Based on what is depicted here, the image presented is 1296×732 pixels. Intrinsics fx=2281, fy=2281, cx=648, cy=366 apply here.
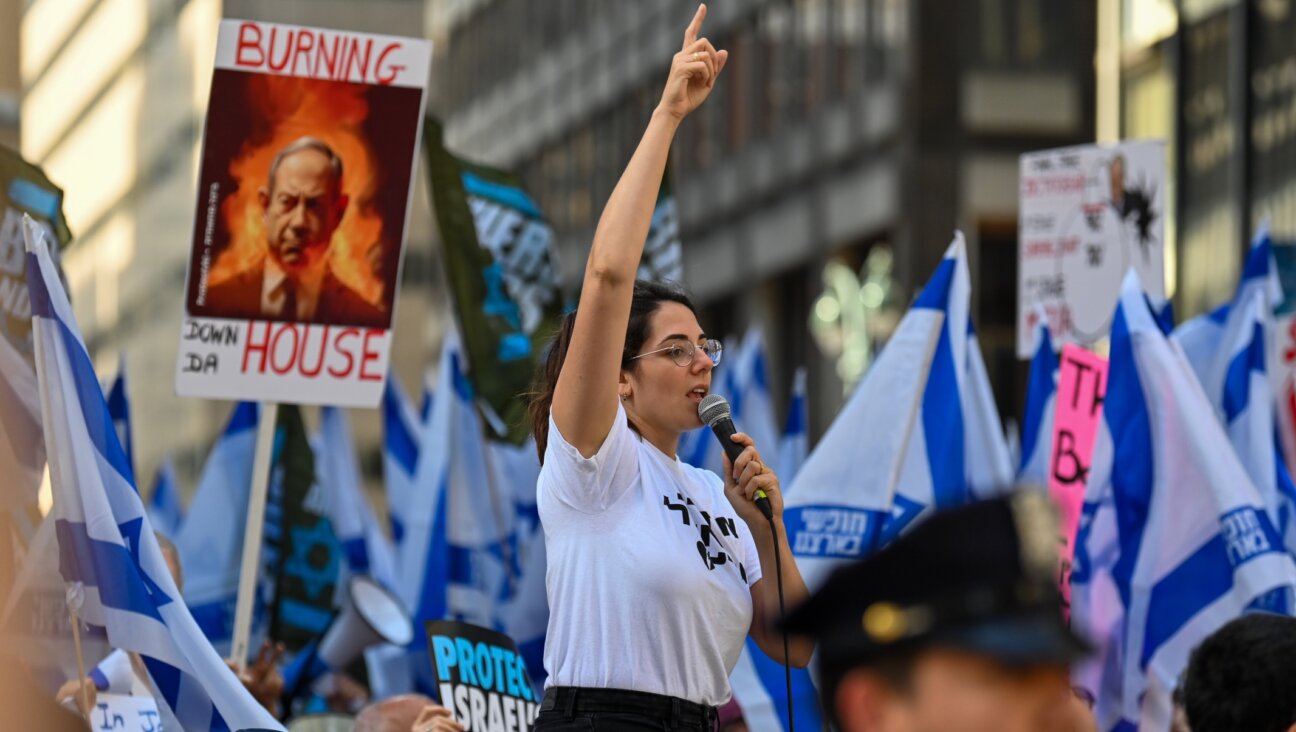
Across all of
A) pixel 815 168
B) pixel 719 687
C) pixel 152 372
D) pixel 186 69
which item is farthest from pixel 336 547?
pixel 152 372

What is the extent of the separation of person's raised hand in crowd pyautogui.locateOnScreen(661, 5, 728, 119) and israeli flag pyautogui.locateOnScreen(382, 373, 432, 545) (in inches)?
362

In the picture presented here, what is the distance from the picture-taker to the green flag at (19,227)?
6707 millimetres

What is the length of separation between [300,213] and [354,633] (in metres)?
2.62

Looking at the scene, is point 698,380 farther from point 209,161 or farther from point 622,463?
point 209,161

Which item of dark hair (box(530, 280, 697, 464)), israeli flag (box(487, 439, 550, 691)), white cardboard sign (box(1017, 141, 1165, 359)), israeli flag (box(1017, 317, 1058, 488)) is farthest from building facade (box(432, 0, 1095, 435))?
dark hair (box(530, 280, 697, 464))

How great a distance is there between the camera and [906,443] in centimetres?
820

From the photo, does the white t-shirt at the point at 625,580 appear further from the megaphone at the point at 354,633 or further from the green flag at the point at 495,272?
the green flag at the point at 495,272

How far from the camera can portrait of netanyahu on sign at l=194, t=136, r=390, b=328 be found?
24.6ft

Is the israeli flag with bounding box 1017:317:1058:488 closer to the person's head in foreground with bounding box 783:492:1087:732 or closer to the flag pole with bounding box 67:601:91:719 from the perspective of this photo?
the flag pole with bounding box 67:601:91:719

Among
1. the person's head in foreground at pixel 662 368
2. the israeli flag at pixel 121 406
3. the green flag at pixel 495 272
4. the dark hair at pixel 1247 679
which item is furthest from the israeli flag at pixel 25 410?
the green flag at pixel 495 272

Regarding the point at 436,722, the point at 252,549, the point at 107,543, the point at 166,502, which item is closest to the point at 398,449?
the point at 166,502

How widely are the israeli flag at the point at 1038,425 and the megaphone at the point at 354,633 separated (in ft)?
8.73

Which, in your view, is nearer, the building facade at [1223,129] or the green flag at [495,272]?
the green flag at [495,272]

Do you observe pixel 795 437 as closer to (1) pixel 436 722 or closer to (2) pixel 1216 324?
(2) pixel 1216 324
